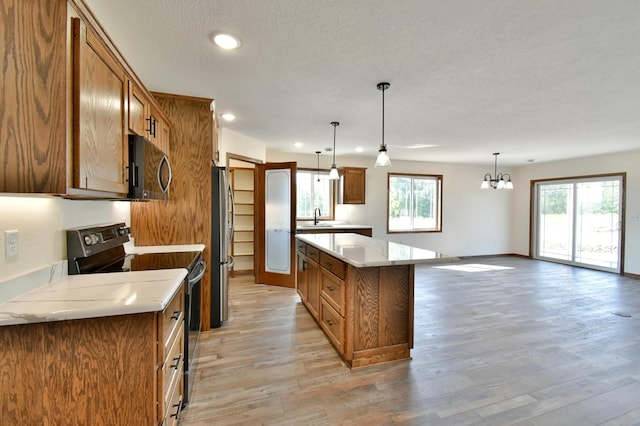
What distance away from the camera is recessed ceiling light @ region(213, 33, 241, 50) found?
5.98 ft

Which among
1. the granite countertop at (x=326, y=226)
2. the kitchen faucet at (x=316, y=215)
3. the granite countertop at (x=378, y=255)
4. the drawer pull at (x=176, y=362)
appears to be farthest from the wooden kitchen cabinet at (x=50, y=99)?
the kitchen faucet at (x=316, y=215)

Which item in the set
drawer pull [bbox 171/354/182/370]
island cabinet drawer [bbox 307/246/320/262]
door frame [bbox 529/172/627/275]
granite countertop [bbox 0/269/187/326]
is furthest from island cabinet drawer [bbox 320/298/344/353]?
door frame [bbox 529/172/627/275]

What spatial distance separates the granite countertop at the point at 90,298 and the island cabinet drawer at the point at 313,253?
160 centimetres

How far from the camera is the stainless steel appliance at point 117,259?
165 centimetres

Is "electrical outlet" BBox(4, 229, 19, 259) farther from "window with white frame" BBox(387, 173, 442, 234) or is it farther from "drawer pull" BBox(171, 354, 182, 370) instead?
"window with white frame" BBox(387, 173, 442, 234)

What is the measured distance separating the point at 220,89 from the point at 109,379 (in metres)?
2.41

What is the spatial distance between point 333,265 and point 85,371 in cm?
178

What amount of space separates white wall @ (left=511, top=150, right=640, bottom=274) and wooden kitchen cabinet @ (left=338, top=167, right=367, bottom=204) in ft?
14.6

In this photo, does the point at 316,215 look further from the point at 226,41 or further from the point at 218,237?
the point at 226,41

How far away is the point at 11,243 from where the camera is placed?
124cm

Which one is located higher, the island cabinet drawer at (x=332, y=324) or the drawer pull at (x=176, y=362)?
the drawer pull at (x=176, y=362)

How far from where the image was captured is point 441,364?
2.32 metres

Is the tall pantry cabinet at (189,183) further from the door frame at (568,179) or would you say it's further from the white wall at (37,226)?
the door frame at (568,179)

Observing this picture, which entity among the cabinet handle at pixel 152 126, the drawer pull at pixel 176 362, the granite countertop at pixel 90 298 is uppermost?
the cabinet handle at pixel 152 126
